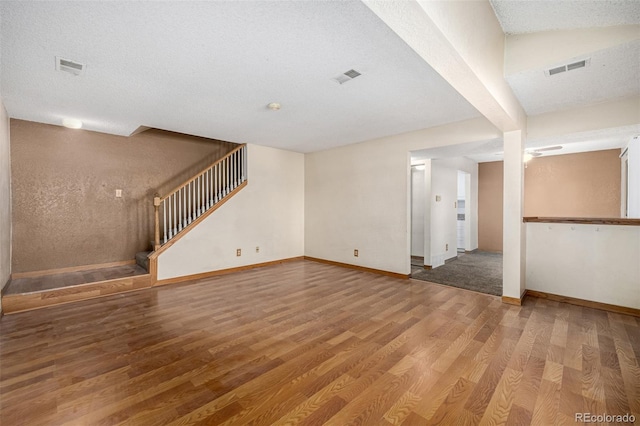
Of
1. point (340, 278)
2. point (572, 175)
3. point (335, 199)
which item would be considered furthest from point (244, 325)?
point (572, 175)

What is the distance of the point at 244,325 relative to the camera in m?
2.87

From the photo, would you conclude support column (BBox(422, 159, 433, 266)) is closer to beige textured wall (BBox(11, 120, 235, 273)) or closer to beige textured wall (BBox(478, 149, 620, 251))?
beige textured wall (BBox(478, 149, 620, 251))

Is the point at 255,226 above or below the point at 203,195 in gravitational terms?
below

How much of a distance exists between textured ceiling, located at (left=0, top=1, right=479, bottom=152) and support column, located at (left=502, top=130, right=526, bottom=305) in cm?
70

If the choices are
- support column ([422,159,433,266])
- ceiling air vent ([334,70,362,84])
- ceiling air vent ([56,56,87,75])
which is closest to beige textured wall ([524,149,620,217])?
support column ([422,159,433,266])

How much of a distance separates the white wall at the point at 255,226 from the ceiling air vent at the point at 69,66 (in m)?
2.74

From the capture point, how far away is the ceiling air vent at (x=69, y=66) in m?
2.42

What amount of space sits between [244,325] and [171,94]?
274 centimetres

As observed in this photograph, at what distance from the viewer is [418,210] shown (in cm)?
646

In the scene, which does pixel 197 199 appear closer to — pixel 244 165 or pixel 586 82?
pixel 244 165

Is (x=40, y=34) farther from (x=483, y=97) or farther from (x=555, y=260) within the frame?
(x=555, y=260)

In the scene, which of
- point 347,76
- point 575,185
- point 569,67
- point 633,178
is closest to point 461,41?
point 347,76

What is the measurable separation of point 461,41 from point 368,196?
3735mm

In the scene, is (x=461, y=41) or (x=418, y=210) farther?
(x=418, y=210)
